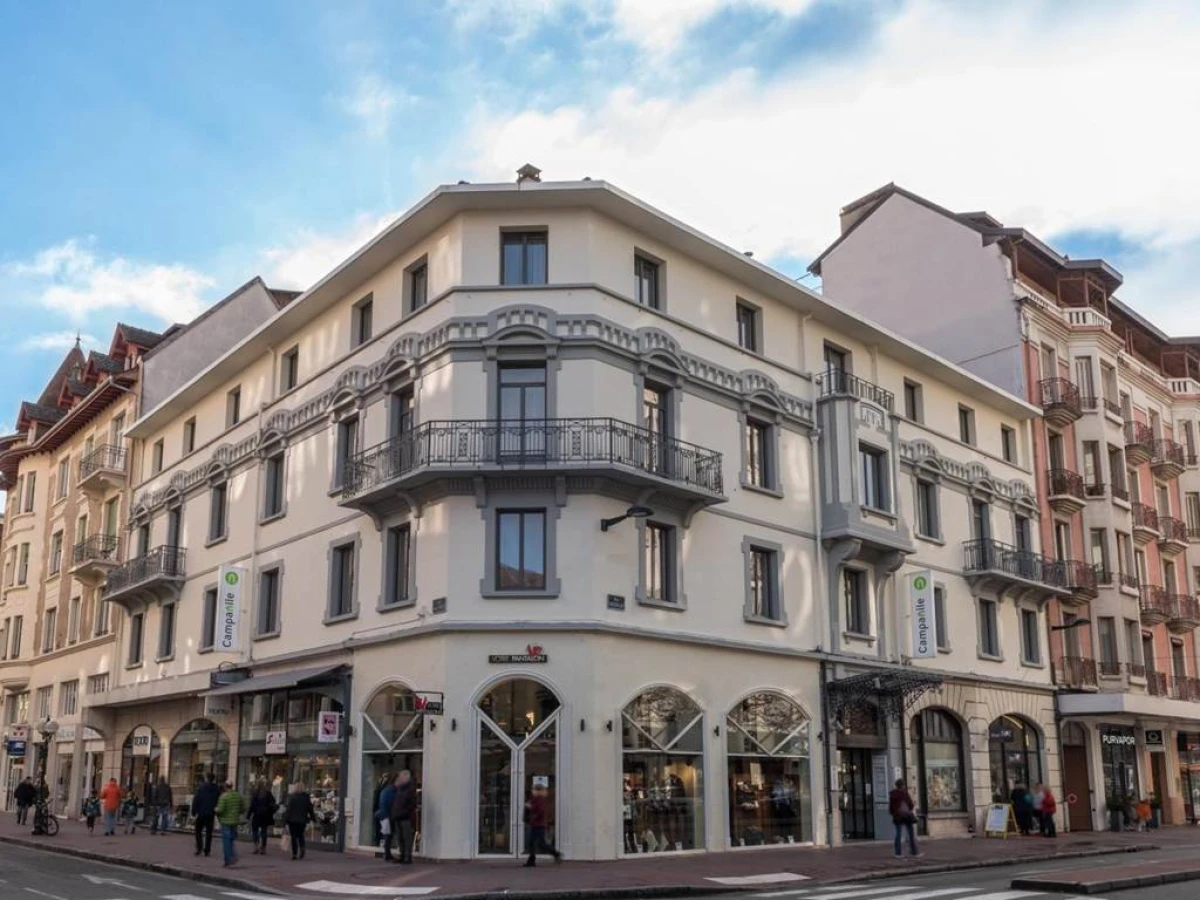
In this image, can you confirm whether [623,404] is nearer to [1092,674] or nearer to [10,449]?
[1092,674]

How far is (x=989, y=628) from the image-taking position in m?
36.5

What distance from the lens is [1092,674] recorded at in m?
39.7

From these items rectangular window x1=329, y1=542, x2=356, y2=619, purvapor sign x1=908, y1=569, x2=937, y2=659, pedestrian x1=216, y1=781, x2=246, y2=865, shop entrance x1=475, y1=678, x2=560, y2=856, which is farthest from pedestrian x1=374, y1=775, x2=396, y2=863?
purvapor sign x1=908, y1=569, x2=937, y2=659

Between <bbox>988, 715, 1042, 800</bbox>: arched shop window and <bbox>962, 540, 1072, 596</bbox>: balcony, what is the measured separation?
13.0ft

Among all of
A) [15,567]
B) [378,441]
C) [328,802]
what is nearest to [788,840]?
[328,802]

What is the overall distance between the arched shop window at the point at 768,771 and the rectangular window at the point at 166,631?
18870 mm

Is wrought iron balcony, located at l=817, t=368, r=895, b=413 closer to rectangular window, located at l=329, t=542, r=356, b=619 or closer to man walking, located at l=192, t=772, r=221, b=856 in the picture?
rectangular window, located at l=329, t=542, r=356, b=619

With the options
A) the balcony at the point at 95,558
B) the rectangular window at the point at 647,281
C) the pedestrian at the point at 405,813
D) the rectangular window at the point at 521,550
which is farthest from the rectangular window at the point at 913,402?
the balcony at the point at 95,558

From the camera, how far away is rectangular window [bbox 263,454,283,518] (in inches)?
1271

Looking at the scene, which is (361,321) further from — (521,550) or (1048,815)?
(1048,815)

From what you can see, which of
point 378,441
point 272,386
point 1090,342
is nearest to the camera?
point 378,441

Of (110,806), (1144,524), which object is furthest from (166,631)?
(1144,524)

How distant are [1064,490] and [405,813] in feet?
85.8

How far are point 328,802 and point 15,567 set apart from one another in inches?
1236
